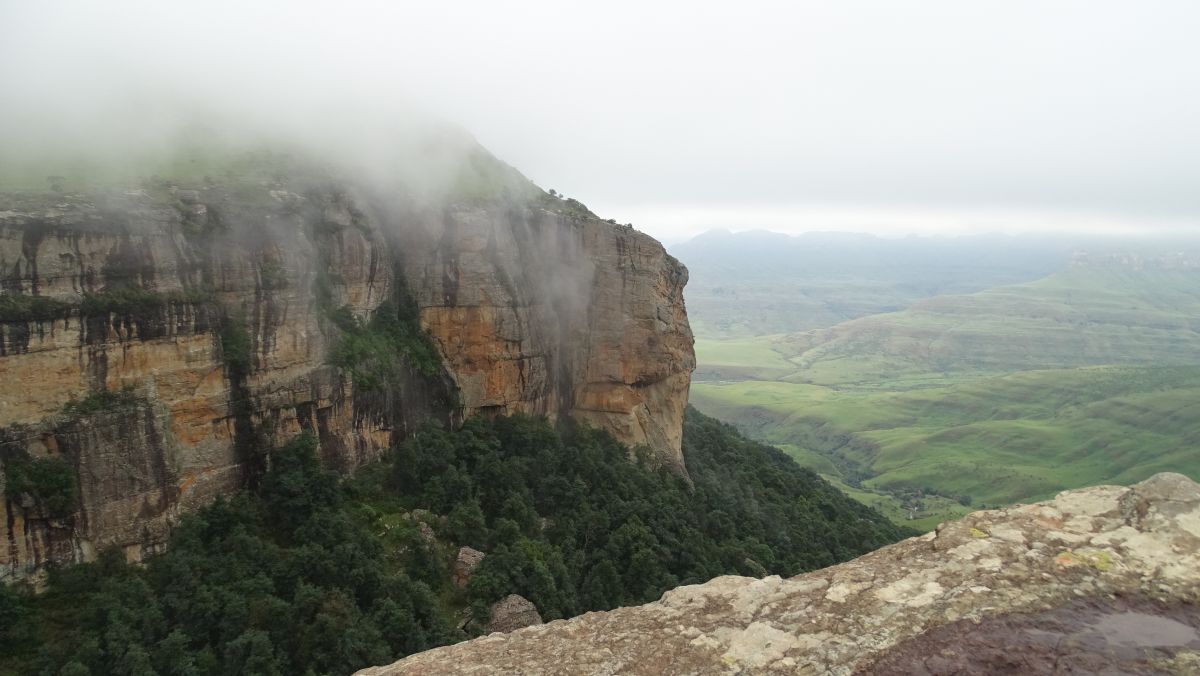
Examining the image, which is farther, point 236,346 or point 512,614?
point 512,614

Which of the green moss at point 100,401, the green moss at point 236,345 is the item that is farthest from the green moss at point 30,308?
the green moss at point 236,345

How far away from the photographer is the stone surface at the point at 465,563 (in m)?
36.6

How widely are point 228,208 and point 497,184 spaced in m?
22.5

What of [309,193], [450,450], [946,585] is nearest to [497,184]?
[309,193]

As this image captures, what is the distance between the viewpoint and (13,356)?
89.1 ft

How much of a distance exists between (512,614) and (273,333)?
19.1 m

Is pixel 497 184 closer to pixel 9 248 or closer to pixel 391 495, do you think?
pixel 391 495

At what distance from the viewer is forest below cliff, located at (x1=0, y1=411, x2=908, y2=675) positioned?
27.7 meters

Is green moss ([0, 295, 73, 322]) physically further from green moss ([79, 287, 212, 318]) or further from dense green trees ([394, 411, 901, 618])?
dense green trees ([394, 411, 901, 618])

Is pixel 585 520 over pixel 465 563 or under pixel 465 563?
under

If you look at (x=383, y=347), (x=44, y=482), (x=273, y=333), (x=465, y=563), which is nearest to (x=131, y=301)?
(x=273, y=333)

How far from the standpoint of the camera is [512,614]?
3469 cm

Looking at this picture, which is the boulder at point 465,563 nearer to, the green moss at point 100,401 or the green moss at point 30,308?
the green moss at point 100,401

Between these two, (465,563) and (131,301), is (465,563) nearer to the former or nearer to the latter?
(465,563)
